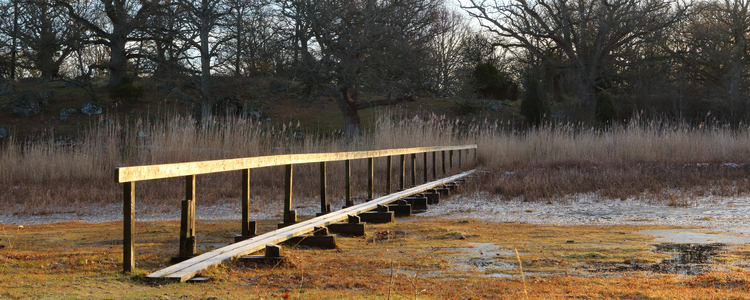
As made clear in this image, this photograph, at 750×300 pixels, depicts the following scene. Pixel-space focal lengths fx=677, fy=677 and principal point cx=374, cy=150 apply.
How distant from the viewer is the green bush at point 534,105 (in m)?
24.3

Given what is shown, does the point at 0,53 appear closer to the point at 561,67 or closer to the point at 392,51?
the point at 392,51

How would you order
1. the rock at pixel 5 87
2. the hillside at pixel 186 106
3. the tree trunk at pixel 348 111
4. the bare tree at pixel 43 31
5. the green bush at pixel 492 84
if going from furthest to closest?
1. the green bush at pixel 492 84
2. the rock at pixel 5 87
3. the hillside at pixel 186 106
4. the bare tree at pixel 43 31
5. the tree trunk at pixel 348 111

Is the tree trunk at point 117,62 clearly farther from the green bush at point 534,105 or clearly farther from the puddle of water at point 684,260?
the puddle of water at point 684,260

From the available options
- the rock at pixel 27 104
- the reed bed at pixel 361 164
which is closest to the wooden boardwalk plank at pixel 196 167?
the reed bed at pixel 361 164

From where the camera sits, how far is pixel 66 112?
25797 millimetres

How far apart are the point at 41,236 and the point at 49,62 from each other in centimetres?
2226

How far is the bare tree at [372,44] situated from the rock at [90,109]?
438 inches

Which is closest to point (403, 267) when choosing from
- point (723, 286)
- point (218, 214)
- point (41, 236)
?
point (723, 286)

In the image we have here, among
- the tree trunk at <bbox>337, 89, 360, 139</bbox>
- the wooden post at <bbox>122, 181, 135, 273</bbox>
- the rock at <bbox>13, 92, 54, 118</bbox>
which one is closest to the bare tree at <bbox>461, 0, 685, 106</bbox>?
the tree trunk at <bbox>337, 89, 360, 139</bbox>

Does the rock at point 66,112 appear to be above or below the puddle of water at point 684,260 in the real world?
above

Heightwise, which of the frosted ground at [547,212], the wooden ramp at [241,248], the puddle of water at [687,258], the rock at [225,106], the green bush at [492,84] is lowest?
the frosted ground at [547,212]

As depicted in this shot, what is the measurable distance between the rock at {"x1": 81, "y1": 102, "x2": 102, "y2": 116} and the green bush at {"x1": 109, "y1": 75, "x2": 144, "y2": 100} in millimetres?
886

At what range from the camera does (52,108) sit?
1056 inches

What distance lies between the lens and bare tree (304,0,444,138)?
747 inches
